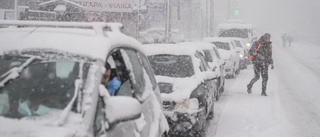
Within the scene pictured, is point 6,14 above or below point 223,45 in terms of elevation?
above

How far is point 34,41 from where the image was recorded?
10.4ft

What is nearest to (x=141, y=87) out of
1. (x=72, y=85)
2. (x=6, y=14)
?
(x=72, y=85)

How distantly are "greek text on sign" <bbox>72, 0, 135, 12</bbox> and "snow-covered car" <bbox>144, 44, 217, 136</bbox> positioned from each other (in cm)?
2074

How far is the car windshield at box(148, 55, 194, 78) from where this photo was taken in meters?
8.22

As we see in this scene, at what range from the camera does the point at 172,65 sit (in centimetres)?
841

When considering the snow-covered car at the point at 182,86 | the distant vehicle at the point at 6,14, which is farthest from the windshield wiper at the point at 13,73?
the distant vehicle at the point at 6,14

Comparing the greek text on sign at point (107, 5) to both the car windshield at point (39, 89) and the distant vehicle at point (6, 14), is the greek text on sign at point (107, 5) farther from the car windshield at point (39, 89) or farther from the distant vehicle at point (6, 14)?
the car windshield at point (39, 89)

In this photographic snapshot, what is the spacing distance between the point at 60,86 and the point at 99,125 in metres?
0.41

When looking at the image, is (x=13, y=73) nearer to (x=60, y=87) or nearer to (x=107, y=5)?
(x=60, y=87)

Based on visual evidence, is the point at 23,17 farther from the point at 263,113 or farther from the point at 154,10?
the point at 154,10

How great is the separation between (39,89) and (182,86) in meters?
4.79

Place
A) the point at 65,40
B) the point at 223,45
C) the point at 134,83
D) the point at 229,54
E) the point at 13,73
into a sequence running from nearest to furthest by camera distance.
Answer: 1. the point at 13,73
2. the point at 65,40
3. the point at 134,83
4. the point at 229,54
5. the point at 223,45

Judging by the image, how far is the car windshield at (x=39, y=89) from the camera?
2812 millimetres

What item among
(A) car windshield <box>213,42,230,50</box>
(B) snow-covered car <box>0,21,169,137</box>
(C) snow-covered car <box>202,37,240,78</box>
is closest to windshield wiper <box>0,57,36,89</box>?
(B) snow-covered car <box>0,21,169,137</box>
